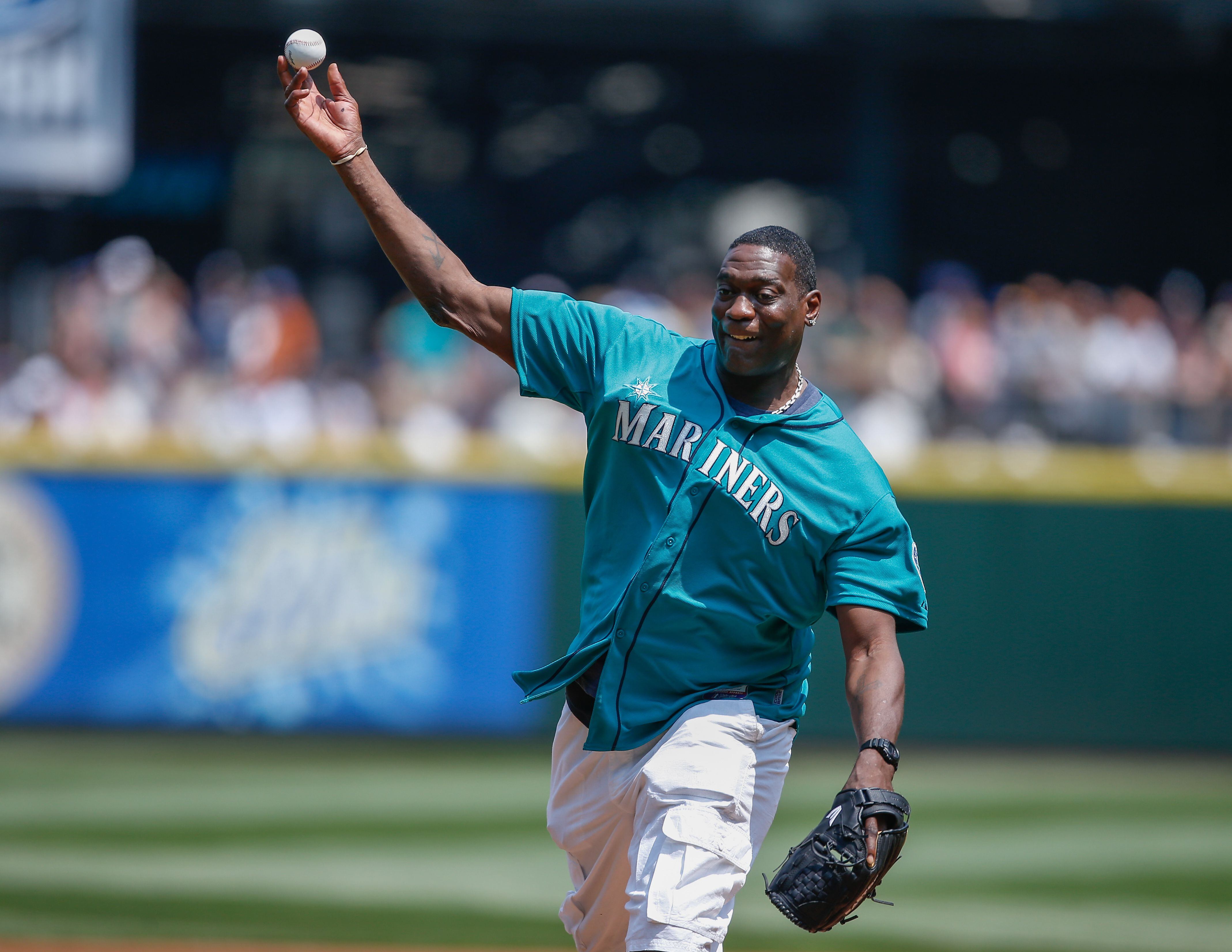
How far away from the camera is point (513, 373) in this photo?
1443cm

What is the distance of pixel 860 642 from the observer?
3.85 metres

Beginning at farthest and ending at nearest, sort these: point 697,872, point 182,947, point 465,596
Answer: point 465,596 < point 182,947 < point 697,872

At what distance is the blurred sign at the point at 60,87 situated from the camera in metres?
9.90

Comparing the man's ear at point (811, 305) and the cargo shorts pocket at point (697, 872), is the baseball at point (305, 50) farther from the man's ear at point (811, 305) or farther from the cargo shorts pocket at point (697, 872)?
the cargo shorts pocket at point (697, 872)

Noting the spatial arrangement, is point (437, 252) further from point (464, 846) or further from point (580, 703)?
point (464, 846)

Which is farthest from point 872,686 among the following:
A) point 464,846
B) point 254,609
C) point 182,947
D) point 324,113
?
point 254,609

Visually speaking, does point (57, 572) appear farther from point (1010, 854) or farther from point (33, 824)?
point (1010, 854)

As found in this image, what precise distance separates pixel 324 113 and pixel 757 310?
1.23 meters

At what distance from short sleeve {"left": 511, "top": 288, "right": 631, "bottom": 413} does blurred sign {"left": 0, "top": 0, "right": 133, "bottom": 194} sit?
22.1 ft

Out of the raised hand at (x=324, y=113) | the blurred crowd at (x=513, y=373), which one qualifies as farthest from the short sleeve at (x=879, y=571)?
the blurred crowd at (x=513, y=373)

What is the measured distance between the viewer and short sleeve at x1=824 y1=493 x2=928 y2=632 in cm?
386

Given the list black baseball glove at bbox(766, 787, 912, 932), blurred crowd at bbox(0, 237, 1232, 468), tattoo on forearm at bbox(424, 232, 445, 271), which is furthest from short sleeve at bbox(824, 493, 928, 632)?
blurred crowd at bbox(0, 237, 1232, 468)

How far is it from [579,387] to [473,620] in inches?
289

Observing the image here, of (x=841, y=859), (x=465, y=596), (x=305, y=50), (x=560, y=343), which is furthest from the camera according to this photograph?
(x=465, y=596)
